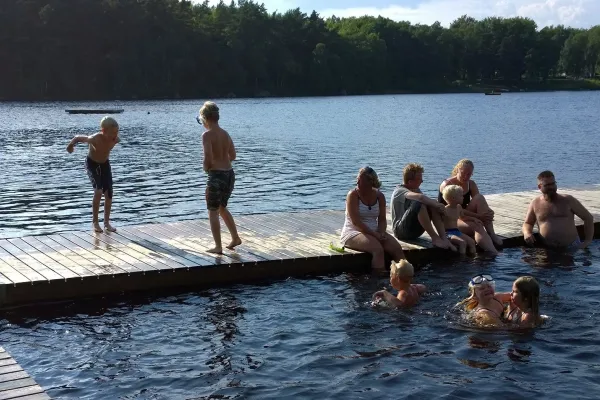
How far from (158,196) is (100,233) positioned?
30.7 ft

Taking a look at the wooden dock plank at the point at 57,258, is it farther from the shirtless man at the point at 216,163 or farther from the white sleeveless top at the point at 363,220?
the white sleeveless top at the point at 363,220

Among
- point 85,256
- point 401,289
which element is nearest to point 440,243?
point 401,289

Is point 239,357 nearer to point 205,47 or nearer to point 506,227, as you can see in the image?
point 506,227

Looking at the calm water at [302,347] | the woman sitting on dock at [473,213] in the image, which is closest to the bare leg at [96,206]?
the calm water at [302,347]

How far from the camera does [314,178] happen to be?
2409 cm

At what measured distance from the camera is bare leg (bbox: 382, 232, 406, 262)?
398 inches

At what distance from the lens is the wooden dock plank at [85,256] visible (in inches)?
355

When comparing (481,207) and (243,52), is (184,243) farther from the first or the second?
(243,52)

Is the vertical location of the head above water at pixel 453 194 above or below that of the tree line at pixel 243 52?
below

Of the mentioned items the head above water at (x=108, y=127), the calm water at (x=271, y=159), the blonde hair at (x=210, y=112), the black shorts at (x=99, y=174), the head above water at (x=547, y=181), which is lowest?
the calm water at (x=271, y=159)

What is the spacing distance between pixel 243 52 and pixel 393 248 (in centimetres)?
10466

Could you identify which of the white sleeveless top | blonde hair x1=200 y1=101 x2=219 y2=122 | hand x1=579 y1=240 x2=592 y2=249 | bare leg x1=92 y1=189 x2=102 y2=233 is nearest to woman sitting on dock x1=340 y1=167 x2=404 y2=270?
the white sleeveless top

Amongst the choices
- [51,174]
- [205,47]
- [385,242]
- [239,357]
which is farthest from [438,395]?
[205,47]

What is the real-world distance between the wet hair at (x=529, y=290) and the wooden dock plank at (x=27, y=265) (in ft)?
16.4
